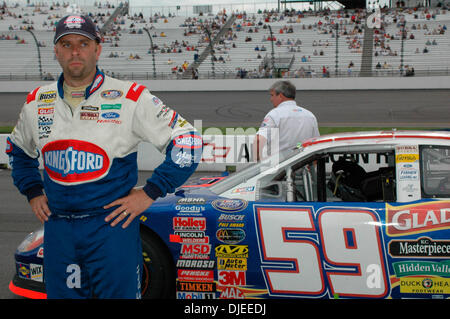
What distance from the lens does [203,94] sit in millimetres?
28625

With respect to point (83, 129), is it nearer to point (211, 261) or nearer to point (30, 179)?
point (30, 179)

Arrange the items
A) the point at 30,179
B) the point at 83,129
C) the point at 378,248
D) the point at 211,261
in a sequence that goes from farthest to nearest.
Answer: the point at 211,261
the point at 378,248
the point at 30,179
the point at 83,129

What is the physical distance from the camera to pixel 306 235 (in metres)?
3.28

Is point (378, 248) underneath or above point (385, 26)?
underneath

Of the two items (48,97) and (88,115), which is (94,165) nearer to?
(88,115)

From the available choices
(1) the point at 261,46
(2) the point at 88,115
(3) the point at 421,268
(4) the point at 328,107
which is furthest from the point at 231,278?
(1) the point at 261,46

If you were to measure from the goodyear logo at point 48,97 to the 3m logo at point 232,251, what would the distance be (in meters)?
1.63

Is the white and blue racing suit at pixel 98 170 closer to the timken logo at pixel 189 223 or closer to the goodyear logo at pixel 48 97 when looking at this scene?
the goodyear logo at pixel 48 97

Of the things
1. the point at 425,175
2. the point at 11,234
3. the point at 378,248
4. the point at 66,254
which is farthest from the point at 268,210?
the point at 11,234

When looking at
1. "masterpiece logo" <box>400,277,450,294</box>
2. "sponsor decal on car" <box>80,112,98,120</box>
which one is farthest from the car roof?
"sponsor decal on car" <box>80,112,98,120</box>

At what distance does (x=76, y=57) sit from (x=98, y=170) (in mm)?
526

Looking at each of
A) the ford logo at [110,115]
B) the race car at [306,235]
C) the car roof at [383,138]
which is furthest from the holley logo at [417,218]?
the ford logo at [110,115]

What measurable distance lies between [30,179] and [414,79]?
2887 cm

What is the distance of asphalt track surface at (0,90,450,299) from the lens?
1839cm
